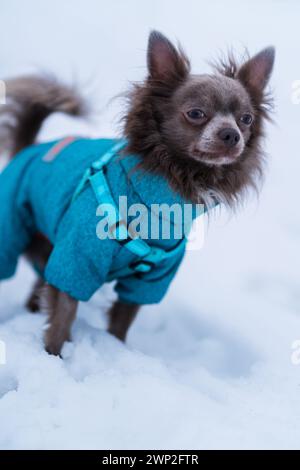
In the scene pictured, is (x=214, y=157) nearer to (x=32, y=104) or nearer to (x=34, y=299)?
(x=32, y=104)

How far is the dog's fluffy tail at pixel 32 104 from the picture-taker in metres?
3.37

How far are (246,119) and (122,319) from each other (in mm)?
1380

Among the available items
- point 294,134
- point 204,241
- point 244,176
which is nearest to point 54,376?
point 244,176

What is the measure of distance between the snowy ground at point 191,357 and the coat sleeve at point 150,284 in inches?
11.0

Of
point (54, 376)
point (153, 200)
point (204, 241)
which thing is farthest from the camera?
point (204, 241)

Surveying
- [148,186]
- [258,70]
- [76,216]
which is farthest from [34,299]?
[258,70]

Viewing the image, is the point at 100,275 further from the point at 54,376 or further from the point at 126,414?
the point at 126,414

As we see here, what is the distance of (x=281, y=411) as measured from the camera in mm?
2215

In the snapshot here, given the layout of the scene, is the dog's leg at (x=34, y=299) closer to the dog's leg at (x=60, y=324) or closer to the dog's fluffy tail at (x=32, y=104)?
the dog's leg at (x=60, y=324)

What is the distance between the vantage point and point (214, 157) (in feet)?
7.91

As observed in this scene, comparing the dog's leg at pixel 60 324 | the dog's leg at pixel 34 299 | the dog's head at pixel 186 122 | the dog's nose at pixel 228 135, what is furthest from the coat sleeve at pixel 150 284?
the dog's leg at pixel 34 299

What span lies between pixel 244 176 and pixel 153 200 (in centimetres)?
58

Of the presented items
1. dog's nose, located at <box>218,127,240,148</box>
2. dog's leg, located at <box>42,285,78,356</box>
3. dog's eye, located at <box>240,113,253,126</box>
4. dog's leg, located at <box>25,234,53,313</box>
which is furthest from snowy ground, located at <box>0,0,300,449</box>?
dog's nose, located at <box>218,127,240,148</box>

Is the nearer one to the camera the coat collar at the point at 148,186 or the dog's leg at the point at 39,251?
the coat collar at the point at 148,186
